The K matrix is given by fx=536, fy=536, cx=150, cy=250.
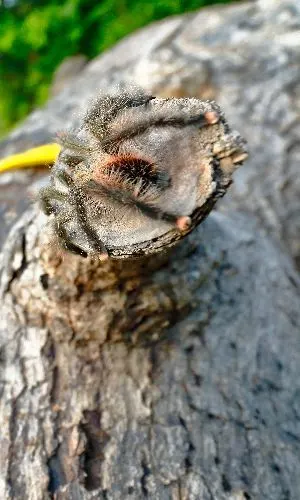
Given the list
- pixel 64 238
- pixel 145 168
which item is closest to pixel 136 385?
pixel 64 238

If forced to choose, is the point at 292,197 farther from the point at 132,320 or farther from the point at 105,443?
the point at 105,443

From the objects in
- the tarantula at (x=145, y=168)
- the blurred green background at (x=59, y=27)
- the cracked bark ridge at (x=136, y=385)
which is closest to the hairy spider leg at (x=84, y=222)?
the tarantula at (x=145, y=168)

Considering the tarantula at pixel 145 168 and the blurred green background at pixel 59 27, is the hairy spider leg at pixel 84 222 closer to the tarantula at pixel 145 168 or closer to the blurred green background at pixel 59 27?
the tarantula at pixel 145 168

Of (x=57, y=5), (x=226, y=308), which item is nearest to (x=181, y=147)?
(x=226, y=308)

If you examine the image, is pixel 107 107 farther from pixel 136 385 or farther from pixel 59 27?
pixel 59 27

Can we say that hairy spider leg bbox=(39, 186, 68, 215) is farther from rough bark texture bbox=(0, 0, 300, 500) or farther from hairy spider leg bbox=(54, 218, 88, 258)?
rough bark texture bbox=(0, 0, 300, 500)
